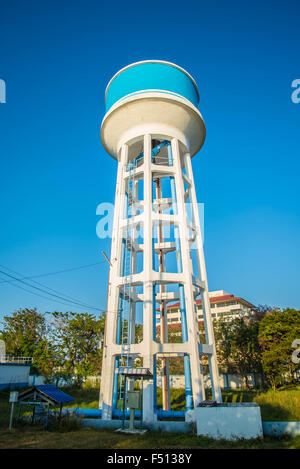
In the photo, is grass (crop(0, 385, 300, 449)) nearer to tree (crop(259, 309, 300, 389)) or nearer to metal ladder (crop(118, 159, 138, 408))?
metal ladder (crop(118, 159, 138, 408))

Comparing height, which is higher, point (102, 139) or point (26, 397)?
point (102, 139)

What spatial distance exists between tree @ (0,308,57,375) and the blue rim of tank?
24.7 meters

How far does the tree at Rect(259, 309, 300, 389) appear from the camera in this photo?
2414 cm

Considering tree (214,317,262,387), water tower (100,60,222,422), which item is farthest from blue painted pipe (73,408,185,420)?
tree (214,317,262,387)

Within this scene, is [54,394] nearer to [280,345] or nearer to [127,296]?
[127,296]

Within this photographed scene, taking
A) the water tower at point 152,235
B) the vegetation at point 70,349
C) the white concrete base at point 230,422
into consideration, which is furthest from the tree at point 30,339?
the white concrete base at point 230,422

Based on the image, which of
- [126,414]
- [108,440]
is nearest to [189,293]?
[126,414]

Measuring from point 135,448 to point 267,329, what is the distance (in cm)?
1978

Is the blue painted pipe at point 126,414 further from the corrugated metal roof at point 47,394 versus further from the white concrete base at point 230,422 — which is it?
the white concrete base at point 230,422

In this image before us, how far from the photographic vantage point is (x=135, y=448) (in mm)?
8875

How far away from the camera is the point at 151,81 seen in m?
17.9
